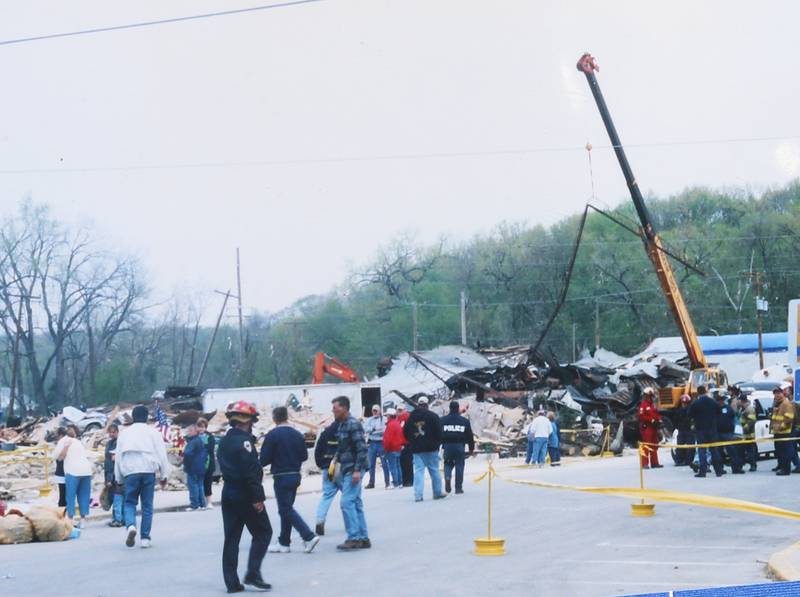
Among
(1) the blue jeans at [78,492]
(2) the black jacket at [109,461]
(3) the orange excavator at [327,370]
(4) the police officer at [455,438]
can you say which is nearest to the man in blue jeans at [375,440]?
(4) the police officer at [455,438]

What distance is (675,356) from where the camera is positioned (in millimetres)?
66188

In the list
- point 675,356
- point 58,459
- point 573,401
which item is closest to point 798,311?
point 58,459

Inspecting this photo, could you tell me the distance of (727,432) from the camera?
957 inches

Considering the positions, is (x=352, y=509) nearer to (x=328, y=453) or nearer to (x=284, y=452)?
(x=328, y=453)

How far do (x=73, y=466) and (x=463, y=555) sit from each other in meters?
7.80

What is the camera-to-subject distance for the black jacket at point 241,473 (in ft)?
34.5

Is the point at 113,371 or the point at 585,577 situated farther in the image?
the point at 113,371

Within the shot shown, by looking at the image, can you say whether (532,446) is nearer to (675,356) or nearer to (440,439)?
(440,439)

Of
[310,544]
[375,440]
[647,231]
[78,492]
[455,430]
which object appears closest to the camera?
[310,544]

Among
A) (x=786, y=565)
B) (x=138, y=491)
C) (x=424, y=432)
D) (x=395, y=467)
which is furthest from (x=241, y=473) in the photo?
(x=395, y=467)

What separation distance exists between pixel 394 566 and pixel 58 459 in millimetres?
8375

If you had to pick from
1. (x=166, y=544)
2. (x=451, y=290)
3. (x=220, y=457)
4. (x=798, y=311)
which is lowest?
(x=166, y=544)

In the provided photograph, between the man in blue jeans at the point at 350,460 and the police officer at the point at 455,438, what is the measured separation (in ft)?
22.3

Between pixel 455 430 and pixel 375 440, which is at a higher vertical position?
pixel 455 430
